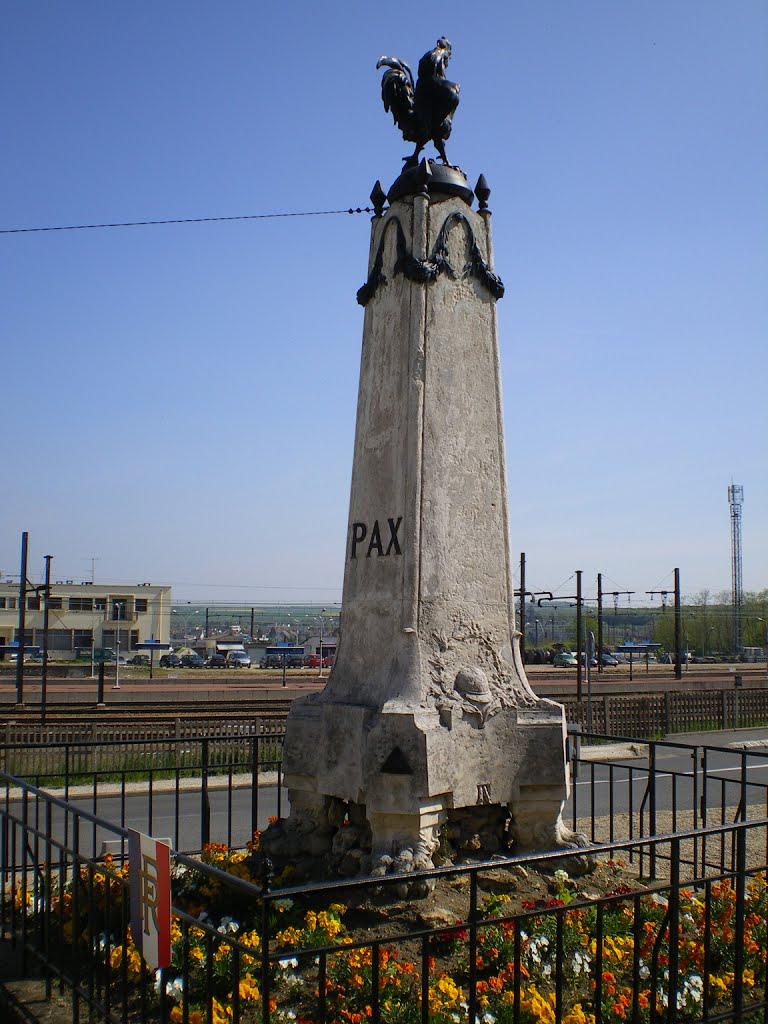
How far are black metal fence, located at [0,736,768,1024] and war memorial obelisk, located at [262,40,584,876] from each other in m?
0.41

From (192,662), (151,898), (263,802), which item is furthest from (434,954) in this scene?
(192,662)

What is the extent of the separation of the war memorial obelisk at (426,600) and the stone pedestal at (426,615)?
1cm

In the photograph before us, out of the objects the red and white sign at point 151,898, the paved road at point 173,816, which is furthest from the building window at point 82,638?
the red and white sign at point 151,898

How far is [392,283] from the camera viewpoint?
6.52 m

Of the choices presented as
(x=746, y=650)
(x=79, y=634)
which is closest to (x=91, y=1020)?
(x=79, y=634)

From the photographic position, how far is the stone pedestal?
561cm

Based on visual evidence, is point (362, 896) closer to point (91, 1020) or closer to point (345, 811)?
point (345, 811)

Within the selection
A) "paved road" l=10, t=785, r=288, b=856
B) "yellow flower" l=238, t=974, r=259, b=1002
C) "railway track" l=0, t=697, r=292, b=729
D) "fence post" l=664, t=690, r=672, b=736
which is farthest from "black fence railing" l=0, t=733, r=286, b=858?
"fence post" l=664, t=690, r=672, b=736

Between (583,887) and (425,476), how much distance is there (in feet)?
9.10

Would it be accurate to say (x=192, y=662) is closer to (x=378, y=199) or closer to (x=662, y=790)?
(x=662, y=790)

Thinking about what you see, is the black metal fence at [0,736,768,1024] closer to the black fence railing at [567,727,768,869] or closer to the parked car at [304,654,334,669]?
the black fence railing at [567,727,768,869]

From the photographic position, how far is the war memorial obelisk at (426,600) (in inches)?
222

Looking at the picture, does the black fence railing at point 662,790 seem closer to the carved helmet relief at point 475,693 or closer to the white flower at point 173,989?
the carved helmet relief at point 475,693

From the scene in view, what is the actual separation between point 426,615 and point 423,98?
12.5 ft
